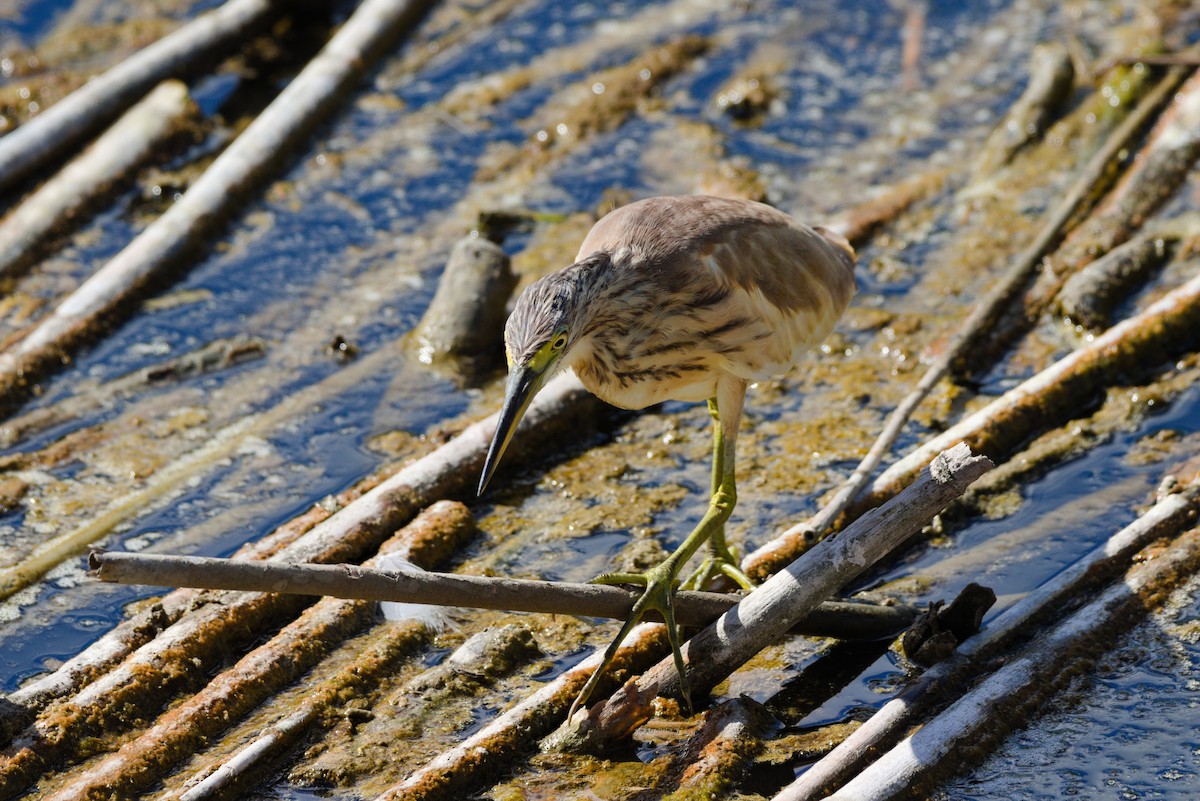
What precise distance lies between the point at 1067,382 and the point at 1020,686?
6.80ft

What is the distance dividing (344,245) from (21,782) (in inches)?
178

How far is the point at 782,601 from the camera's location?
4.10 meters

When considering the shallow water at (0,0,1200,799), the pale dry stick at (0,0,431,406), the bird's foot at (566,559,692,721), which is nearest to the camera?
the bird's foot at (566,559,692,721)

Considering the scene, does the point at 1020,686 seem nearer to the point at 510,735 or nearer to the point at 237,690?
the point at 510,735

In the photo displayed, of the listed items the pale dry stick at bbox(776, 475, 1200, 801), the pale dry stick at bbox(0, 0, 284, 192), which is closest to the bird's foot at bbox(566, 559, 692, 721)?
the pale dry stick at bbox(776, 475, 1200, 801)

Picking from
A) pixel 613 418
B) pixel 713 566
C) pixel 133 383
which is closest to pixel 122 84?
pixel 133 383

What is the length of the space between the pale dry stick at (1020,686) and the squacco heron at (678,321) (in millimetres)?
763

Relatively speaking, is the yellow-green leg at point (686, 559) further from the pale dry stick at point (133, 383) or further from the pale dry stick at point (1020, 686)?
the pale dry stick at point (133, 383)

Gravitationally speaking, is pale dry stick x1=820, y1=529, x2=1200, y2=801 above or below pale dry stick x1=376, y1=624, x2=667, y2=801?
below

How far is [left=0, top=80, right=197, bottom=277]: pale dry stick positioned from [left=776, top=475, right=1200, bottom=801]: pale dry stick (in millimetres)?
5881

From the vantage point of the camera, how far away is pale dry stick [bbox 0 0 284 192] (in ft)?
27.8

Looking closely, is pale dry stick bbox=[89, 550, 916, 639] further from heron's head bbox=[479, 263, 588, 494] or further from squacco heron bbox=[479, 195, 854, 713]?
heron's head bbox=[479, 263, 588, 494]

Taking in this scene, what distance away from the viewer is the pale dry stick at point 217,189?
6809 millimetres

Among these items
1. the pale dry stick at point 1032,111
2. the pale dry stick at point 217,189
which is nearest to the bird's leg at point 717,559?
the pale dry stick at point 217,189
